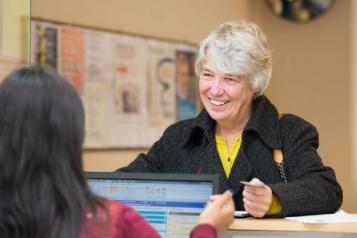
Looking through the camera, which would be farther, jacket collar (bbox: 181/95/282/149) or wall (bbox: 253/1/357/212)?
wall (bbox: 253/1/357/212)

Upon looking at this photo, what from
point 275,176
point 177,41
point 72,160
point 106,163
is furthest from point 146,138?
point 72,160

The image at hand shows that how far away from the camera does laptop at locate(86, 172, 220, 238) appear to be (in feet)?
5.26

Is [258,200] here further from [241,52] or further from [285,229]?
[241,52]

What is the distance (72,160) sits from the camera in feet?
3.80

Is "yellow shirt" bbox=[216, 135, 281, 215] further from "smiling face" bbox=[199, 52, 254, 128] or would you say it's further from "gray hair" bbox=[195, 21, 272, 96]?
"gray hair" bbox=[195, 21, 272, 96]

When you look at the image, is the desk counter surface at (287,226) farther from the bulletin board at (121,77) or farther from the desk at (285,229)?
the bulletin board at (121,77)

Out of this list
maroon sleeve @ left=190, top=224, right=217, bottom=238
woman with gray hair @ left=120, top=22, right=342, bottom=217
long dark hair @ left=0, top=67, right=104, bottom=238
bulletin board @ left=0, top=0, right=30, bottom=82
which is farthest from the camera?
bulletin board @ left=0, top=0, right=30, bottom=82

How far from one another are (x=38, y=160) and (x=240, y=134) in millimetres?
990

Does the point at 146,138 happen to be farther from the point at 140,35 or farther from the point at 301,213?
the point at 301,213

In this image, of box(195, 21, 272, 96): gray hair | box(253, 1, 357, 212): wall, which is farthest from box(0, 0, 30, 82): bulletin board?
box(253, 1, 357, 212): wall

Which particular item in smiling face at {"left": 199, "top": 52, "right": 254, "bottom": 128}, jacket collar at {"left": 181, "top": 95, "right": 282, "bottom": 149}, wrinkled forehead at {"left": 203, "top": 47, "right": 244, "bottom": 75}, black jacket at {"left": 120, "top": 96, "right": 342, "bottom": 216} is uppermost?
wrinkled forehead at {"left": 203, "top": 47, "right": 244, "bottom": 75}

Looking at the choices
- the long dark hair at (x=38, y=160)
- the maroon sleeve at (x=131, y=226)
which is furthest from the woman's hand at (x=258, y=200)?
the long dark hair at (x=38, y=160)

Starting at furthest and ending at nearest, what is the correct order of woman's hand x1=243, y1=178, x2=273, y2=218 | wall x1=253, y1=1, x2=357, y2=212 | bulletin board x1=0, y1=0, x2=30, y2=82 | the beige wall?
wall x1=253, y1=1, x2=357, y2=212 < the beige wall < bulletin board x1=0, y1=0, x2=30, y2=82 < woman's hand x1=243, y1=178, x2=273, y2=218

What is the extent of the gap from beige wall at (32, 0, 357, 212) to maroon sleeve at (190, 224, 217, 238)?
240 centimetres
